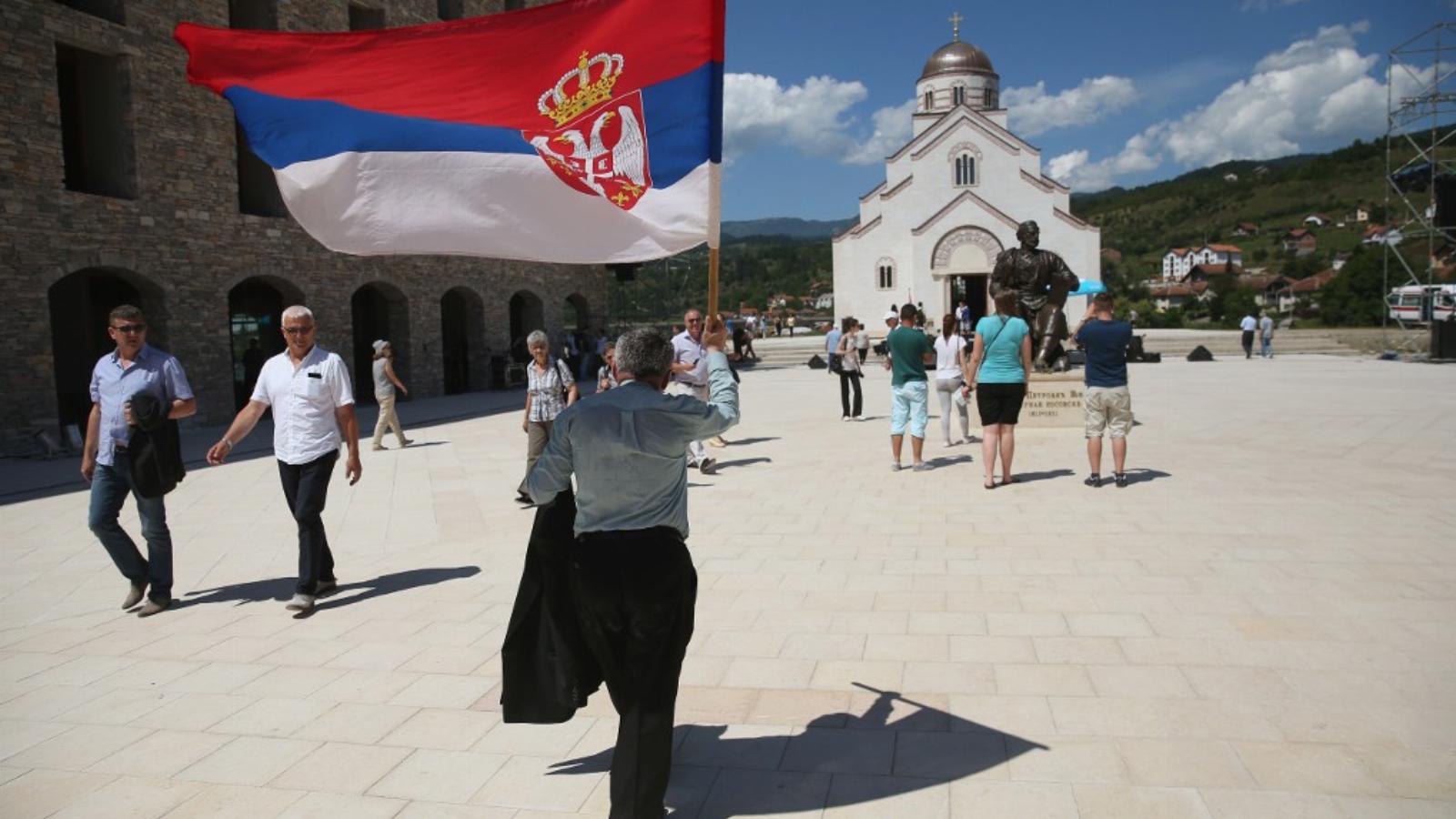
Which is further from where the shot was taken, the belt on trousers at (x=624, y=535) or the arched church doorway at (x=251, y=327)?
the arched church doorway at (x=251, y=327)

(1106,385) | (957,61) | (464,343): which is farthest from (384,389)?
(957,61)

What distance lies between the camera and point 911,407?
35.1ft

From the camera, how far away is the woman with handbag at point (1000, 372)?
9.20 metres

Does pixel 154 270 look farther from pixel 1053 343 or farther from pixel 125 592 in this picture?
pixel 1053 343

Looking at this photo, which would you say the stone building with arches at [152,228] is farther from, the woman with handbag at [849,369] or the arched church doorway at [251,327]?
the woman with handbag at [849,369]

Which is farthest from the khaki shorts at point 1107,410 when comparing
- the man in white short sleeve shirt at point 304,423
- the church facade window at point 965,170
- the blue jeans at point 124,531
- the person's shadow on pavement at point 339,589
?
the church facade window at point 965,170

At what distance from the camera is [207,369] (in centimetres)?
1862

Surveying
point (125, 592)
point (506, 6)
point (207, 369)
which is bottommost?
point (125, 592)

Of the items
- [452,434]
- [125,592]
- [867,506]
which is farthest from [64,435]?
[867,506]

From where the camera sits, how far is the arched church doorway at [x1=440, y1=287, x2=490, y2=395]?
2778 cm

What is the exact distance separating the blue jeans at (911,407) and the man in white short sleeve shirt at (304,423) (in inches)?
243

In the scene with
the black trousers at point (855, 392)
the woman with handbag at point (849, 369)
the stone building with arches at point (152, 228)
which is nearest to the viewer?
the stone building with arches at point (152, 228)

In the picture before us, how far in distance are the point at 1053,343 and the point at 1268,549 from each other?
792 centimetres

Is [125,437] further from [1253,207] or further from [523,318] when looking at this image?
[1253,207]
